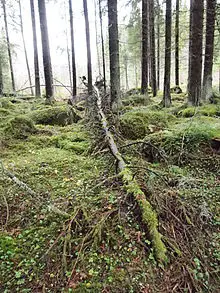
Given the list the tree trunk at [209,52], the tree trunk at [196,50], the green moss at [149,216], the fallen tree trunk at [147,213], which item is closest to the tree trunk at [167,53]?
the tree trunk at [196,50]

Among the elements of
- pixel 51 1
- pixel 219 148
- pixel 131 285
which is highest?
pixel 51 1

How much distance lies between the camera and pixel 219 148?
Result: 4.18m

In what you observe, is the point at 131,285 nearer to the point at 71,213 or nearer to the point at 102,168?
the point at 71,213

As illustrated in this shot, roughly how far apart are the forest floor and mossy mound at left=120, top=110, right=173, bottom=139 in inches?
37.8

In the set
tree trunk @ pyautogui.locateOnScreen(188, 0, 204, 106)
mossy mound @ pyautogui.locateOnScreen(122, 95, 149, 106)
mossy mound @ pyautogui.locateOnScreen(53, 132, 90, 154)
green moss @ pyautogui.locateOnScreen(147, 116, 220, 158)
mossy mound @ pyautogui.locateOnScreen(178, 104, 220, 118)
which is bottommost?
mossy mound @ pyautogui.locateOnScreen(53, 132, 90, 154)

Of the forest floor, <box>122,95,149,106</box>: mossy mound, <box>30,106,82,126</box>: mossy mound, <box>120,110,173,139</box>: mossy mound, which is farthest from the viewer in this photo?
<box>122,95,149,106</box>: mossy mound

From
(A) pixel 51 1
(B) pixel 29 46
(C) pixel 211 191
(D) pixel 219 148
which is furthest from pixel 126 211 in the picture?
(B) pixel 29 46

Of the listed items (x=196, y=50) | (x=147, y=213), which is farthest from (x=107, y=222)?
(x=196, y=50)

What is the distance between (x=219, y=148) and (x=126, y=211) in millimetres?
2632

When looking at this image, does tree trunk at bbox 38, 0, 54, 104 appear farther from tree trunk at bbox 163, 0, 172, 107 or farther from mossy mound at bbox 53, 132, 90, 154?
tree trunk at bbox 163, 0, 172, 107

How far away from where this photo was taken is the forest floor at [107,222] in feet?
6.15

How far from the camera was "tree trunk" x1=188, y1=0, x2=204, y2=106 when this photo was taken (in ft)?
23.4

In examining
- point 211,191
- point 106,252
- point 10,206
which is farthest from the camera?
point 211,191

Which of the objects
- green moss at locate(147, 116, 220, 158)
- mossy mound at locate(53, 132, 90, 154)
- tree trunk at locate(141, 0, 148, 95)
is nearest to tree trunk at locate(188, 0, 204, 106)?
green moss at locate(147, 116, 220, 158)
